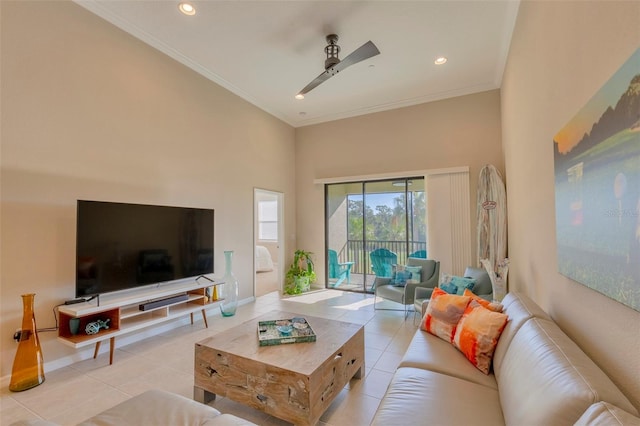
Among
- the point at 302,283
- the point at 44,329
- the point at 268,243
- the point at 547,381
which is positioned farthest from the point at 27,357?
the point at 268,243

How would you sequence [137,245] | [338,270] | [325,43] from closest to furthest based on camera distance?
1. [137,245]
2. [325,43]
3. [338,270]

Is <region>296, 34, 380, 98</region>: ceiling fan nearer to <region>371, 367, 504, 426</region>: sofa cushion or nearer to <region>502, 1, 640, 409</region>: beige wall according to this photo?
<region>502, 1, 640, 409</region>: beige wall

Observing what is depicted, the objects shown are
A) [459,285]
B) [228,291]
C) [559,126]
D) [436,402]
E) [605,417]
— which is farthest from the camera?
[228,291]

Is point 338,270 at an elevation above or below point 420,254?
below

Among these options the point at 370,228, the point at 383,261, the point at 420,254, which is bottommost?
the point at 383,261

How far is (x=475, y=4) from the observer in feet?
9.54

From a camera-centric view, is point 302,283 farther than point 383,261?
Yes

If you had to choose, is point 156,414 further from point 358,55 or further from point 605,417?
point 358,55

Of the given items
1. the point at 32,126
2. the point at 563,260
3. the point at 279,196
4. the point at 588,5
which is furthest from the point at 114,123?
the point at 563,260

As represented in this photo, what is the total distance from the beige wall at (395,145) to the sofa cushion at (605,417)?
4218mm

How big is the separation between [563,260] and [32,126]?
430 centimetres

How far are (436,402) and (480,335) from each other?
67 centimetres

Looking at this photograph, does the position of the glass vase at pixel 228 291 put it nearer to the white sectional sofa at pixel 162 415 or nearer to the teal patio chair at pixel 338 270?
the teal patio chair at pixel 338 270

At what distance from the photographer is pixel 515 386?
1.28 m
